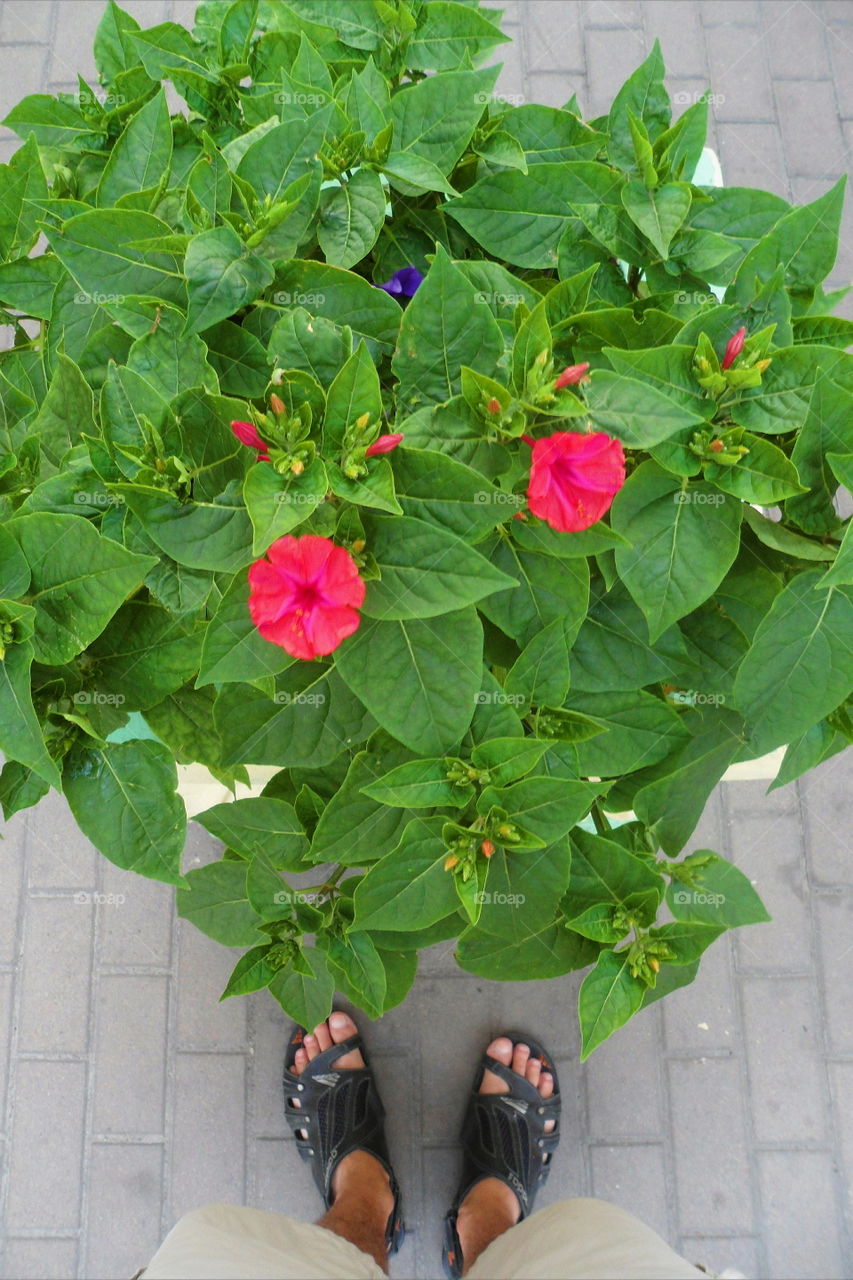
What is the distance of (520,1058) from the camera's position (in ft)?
8.92

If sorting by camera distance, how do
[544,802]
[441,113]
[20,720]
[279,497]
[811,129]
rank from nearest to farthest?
[279,497] → [20,720] → [544,802] → [441,113] → [811,129]

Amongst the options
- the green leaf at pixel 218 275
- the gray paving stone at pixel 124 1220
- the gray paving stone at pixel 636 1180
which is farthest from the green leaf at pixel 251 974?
the gray paving stone at pixel 636 1180

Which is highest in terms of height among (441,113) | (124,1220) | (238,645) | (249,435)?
(441,113)

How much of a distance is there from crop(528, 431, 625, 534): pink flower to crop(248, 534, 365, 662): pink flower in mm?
222

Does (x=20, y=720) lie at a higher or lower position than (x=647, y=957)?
higher

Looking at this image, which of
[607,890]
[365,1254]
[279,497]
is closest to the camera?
[279,497]

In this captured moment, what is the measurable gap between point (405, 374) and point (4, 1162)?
8.50 ft

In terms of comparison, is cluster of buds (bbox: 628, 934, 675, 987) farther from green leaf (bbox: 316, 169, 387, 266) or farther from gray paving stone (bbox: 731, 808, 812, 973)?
gray paving stone (bbox: 731, 808, 812, 973)

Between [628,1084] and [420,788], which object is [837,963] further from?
[420,788]

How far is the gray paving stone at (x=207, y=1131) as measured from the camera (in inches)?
106

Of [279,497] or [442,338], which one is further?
[442,338]

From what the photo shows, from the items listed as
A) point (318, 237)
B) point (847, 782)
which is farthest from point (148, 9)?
point (847, 782)

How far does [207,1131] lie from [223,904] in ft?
4.68

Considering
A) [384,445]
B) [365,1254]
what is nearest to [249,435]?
[384,445]
